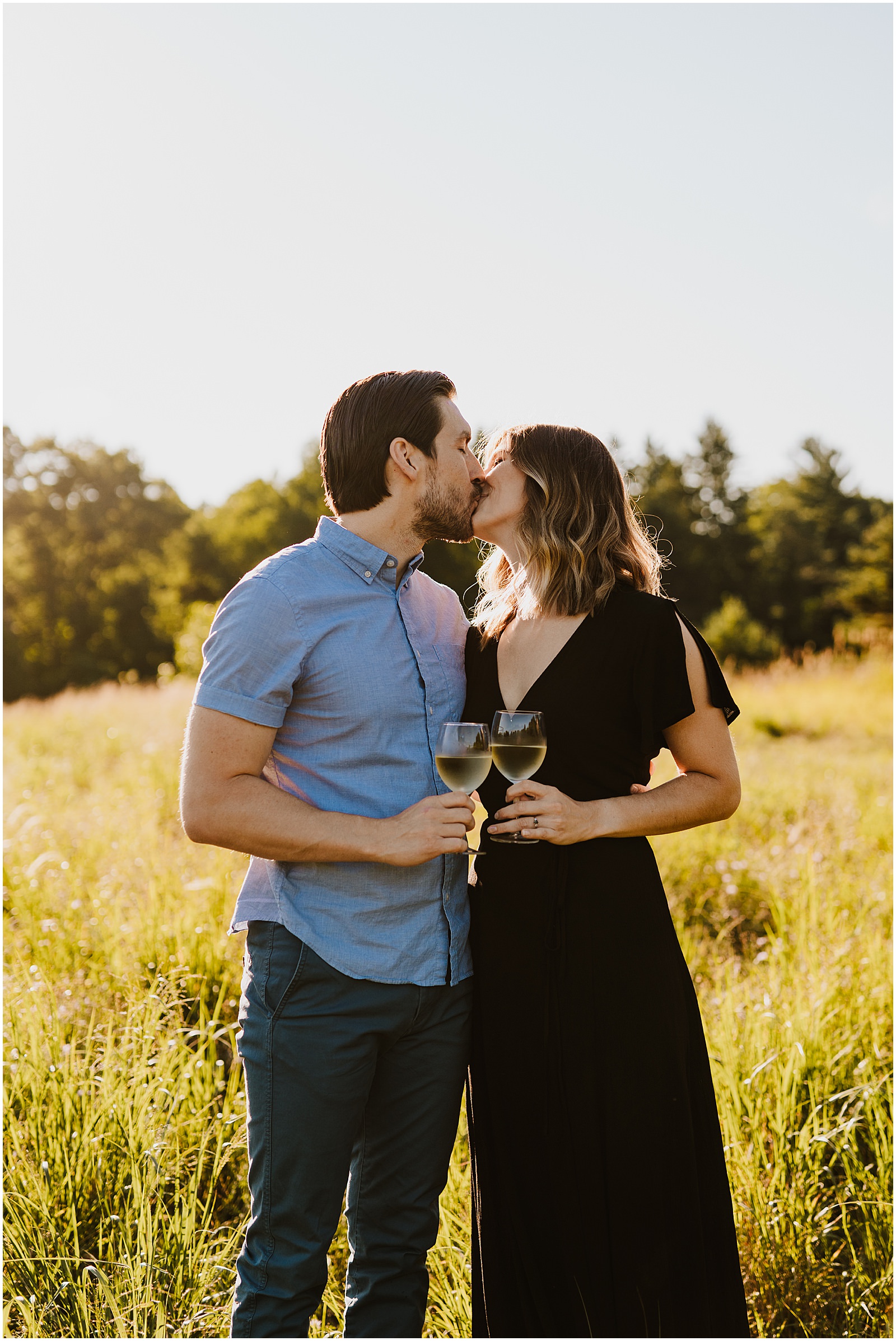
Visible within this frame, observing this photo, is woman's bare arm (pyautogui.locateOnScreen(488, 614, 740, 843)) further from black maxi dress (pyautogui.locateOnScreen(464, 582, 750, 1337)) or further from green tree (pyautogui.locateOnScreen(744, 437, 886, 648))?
green tree (pyautogui.locateOnScreen(744, 437, 886, 648))

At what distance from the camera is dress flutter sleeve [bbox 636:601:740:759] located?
249 cm

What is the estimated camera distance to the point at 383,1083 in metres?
2.43

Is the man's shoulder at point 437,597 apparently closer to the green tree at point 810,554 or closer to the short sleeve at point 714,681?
the short sleeve at point 714,681

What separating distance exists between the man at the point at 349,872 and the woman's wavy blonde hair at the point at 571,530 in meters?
0.27

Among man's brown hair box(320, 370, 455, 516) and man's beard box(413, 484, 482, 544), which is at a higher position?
man's brown hair box(320, 370, 455, 516)

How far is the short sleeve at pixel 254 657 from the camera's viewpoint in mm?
2234

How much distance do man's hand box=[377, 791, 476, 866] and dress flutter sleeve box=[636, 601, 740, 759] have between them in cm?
62

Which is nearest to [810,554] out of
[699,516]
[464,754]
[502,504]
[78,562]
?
[699,516]

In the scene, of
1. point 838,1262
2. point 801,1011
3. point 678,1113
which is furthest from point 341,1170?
point 801,1011

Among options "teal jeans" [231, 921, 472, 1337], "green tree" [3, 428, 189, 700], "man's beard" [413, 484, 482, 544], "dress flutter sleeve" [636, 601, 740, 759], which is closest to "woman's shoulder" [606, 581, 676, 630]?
"dress flutter sleeve" [636, 601, 740, 759]

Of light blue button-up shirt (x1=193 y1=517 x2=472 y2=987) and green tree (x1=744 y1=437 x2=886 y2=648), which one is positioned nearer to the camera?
light blue button-up shirt (x1=193 y1=517 x2=472 y2=987)

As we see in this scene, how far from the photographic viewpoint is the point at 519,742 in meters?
2.29

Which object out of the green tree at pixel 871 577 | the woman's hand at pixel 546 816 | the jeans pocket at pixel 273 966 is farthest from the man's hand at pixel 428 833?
the green tree at pixel 871 577

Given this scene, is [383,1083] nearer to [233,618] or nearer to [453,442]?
[233,618]
